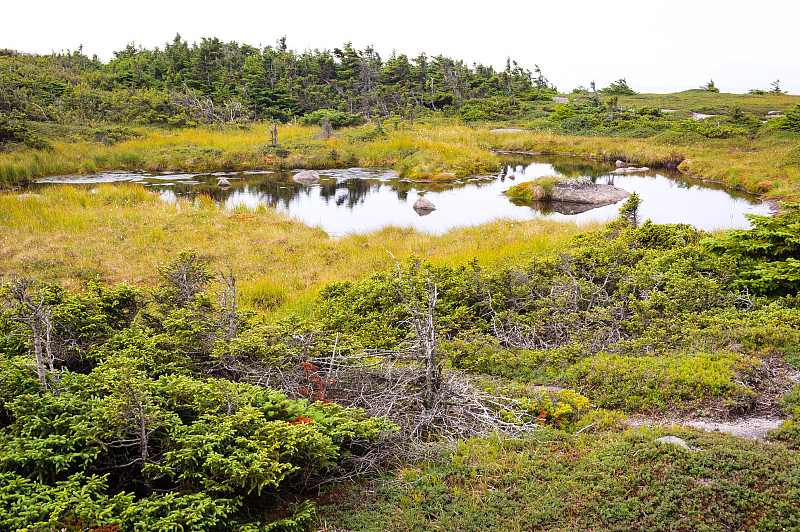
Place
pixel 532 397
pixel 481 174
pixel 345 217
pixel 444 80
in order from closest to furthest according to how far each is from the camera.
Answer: pixel 532 397 → pixel 345 217 → pixel 481 174 → pixel 444 80

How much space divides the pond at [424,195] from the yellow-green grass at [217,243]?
212 cm

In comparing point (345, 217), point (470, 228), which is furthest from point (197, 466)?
point (345, 217)

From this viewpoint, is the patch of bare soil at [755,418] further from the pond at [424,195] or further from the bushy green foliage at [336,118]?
the bushy green foliage at [336,118]

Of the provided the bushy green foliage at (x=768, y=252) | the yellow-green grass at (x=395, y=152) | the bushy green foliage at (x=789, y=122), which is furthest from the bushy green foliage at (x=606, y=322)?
the bushy green foliage at (x=789, y=122)

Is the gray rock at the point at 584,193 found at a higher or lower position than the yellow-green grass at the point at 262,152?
lower

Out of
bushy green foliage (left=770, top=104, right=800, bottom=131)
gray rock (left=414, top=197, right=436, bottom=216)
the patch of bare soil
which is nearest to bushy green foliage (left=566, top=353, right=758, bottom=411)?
the patch of bare soil

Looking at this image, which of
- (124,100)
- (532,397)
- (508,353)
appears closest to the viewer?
(532,397)

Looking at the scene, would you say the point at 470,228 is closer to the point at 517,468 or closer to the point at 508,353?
the point at 508,353

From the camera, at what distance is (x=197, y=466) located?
11.9ft

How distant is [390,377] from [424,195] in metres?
18.6

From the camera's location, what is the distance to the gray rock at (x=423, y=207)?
20.3 m

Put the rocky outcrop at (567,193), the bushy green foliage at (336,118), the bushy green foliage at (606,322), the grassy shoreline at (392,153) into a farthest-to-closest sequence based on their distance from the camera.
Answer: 1. the bushy green foliage at (336,118)
2. the grassy shoreline at (392,153)
3. the rocky outcrop at (567,193)
4. the bushy green foliage at (606,322)

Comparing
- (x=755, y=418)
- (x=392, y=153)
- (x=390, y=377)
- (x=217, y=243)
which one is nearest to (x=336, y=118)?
(x=392, y=153)

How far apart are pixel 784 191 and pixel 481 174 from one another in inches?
559
